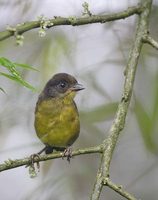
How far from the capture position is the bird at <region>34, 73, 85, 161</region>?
4.16m

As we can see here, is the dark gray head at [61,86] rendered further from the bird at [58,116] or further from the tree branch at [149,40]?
the tree branch at [149,40]

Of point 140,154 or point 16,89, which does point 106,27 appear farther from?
point 140,154

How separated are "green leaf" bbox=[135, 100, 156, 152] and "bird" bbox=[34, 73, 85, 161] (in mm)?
590

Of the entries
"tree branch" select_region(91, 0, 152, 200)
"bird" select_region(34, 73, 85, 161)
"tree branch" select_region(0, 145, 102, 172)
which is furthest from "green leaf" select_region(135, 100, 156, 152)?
"tree branch" select_region(0, 145, 102, 172)

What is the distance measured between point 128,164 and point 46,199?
1376 mm

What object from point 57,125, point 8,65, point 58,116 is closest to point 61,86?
point 58,116

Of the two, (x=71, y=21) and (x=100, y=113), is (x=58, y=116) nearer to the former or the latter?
(x=100, y=113)

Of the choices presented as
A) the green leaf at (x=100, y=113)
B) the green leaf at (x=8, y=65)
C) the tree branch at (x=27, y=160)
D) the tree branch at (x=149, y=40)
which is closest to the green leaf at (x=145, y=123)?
the green leaf at (x=100, y=113)

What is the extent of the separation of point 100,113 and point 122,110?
2142mm

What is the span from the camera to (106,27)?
16.8 feet

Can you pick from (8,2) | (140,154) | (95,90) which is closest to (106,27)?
(95,90)

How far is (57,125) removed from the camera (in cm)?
416

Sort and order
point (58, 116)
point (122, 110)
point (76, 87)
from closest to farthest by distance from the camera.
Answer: point (122, 110), point (58, 116), point (76, 87)

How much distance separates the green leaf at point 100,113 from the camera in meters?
5.11
